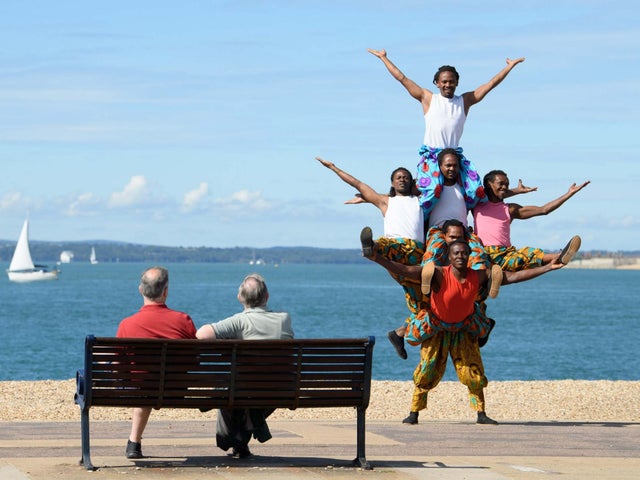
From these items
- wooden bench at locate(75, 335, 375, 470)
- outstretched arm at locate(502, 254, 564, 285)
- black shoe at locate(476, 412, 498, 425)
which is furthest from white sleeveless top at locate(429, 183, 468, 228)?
wooden bench at locate(75, 335, 375, 470)

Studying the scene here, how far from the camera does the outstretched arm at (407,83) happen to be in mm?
12406

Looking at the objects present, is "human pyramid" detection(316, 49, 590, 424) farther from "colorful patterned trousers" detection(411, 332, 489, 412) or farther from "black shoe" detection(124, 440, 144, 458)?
"black shoe" detection(124, 440, 144, 458)

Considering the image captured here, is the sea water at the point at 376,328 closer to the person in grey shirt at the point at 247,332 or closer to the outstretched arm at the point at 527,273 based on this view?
the outstretched arm at the point at 527,273

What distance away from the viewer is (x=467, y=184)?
12.2 meters

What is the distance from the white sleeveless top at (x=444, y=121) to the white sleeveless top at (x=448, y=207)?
1.55 feet

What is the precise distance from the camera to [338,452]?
9508 mm

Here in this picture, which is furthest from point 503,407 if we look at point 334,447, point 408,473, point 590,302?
point 590,302

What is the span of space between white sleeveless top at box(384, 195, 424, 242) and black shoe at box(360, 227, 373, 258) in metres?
0.85

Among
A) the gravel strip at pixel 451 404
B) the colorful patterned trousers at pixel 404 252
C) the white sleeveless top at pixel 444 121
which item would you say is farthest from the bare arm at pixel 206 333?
the gravel strip at pixel 451 404

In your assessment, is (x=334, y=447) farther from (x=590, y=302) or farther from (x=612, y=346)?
(x=590, y=302)

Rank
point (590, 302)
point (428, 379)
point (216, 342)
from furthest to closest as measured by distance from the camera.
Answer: point (590, 302) < point (428, 379) < point (216, 342)

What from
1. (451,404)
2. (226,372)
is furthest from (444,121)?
(451,404)

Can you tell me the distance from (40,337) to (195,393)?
49.6 metres

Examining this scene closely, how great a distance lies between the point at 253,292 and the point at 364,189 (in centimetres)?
368
